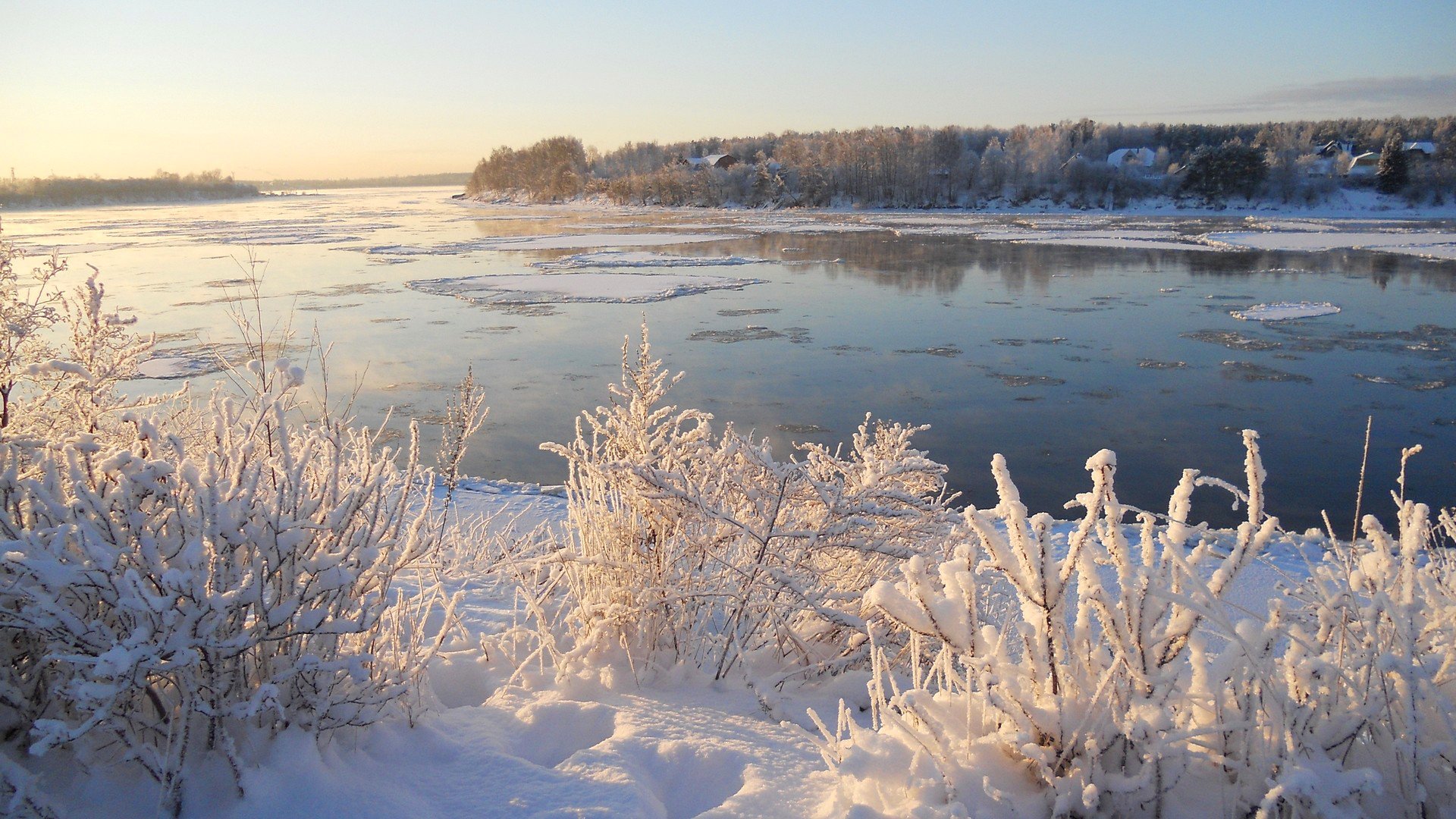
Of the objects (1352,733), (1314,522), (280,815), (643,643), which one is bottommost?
(1314,522)

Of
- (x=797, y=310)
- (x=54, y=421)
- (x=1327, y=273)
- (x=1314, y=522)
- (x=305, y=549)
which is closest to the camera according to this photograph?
(x=305, y=549)

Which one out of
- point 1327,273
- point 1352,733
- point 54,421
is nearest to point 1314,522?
point 1352,733

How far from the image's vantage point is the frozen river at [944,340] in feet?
28.9

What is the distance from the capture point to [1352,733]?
1.67 m

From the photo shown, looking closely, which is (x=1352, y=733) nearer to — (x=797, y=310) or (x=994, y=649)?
(x=994, y=649)

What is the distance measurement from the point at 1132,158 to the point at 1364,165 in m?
14.4

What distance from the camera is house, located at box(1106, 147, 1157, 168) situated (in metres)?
60.5

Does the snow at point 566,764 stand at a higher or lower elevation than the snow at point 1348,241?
lower

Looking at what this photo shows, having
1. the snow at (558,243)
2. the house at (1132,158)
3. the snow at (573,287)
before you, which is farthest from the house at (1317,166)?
the snow at (573,287)

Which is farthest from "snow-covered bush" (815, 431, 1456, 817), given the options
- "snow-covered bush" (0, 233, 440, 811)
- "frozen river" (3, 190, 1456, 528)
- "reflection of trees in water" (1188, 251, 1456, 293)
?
"reflection of trees in water" (1188, 251, 1456, 293)

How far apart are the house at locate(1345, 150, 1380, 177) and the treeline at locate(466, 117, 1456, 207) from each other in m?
0.77

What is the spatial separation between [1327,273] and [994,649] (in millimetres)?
23853

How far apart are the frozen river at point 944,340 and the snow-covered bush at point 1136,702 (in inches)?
231

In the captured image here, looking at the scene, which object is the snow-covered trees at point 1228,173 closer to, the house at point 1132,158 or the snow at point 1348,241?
the house at point 1132,158
